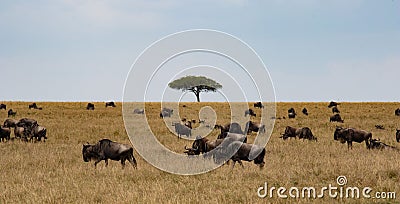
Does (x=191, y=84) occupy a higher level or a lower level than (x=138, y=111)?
higher

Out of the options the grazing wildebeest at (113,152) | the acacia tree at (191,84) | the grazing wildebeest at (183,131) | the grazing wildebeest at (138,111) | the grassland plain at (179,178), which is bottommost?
the grassland plain at (179,178)

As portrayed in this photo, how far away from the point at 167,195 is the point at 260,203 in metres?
2.27

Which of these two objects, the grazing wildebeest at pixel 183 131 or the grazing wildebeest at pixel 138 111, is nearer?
the grazing wildebeest at pixel 183 131

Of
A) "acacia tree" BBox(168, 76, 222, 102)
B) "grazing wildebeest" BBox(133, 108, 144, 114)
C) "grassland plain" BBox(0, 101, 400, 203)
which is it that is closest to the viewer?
"grassland plain" BBox(0, 101, 400, 203)

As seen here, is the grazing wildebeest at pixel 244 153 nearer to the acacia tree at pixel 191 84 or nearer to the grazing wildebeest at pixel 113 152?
the grazing wildebeest at pixel 113 152

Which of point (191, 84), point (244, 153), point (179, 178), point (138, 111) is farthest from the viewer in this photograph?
point (191, 84)

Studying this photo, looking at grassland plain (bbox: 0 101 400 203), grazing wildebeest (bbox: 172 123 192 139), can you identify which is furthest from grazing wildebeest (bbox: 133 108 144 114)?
grassland plain (bbox: 0 101 400 203)

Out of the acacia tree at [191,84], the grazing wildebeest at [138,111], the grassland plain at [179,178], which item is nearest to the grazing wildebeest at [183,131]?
the grassland plain at [179,178]

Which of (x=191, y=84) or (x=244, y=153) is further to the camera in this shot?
(x=191, y=84)


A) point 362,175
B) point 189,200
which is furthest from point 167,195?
point 362,175

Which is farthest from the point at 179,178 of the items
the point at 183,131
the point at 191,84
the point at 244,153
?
the point at 191,84

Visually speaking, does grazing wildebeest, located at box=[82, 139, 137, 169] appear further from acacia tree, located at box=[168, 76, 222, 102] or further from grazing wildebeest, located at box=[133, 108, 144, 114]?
acacia tree, located at box=[168, 76, 222, 102]

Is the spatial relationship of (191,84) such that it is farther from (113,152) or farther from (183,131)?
(113,152)

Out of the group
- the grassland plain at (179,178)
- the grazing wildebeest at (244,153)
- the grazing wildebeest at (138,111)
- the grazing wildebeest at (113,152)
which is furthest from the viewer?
the grazing wildebeest at (138,111)
